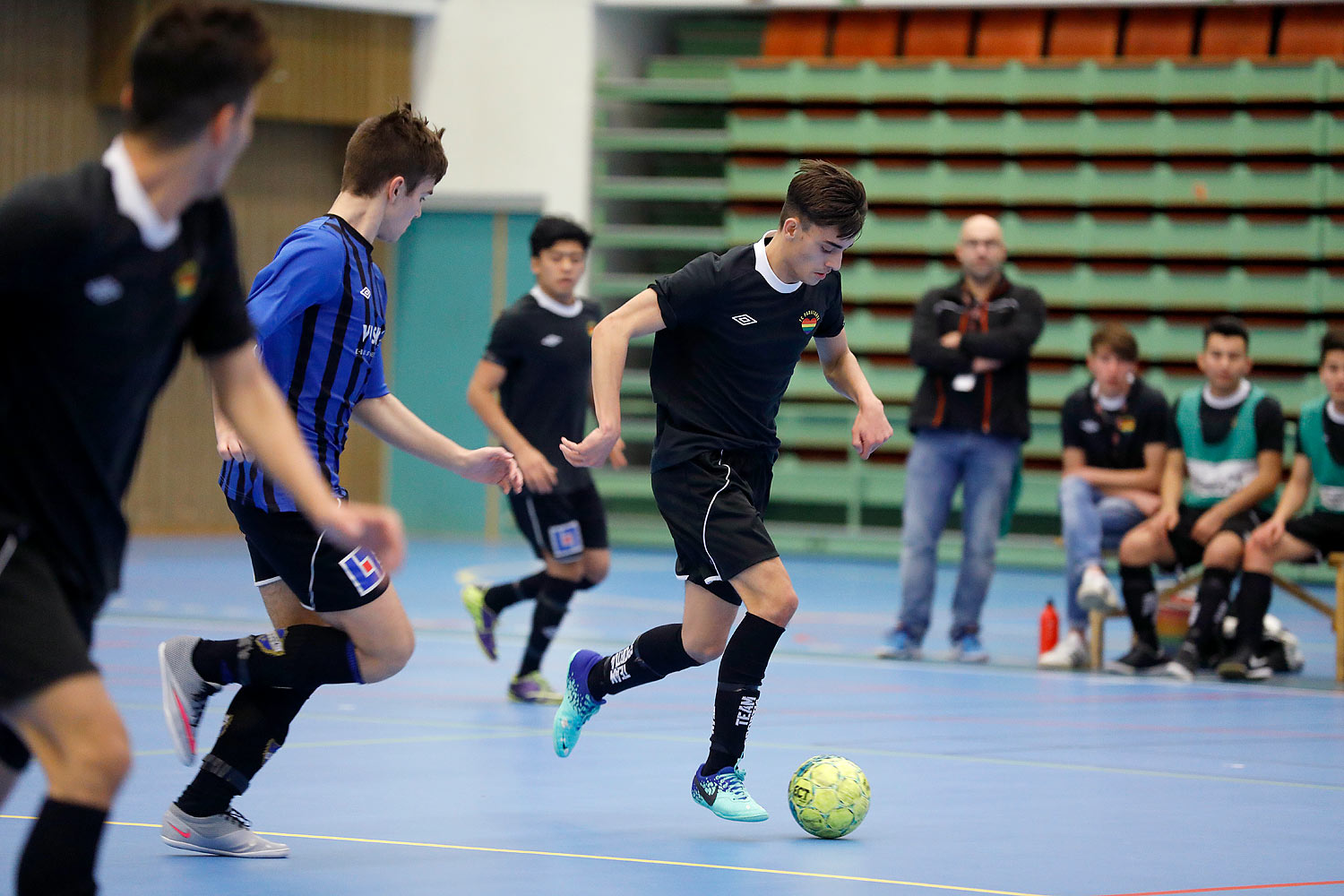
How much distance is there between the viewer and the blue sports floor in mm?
3777

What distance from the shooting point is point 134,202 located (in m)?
2.51

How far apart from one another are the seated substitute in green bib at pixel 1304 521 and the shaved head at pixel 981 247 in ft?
5.22

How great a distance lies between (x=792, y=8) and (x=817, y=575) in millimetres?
5109

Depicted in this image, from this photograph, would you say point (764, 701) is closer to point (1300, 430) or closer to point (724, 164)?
point (1300, 430)

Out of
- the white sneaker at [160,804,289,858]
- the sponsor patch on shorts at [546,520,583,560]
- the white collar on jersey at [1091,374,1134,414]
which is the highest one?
the white collar on jersey at [1091,374,1134,414]

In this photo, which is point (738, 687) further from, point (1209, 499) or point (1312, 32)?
point (1312, 32)

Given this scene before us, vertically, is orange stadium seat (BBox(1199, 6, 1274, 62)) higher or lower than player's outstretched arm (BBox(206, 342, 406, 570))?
higher

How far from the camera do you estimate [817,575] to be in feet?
39.3

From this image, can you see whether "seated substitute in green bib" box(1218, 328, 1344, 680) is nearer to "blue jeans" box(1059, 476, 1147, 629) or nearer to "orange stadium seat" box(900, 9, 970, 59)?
"blue jeans" box(1059, 476, 1147, 629)

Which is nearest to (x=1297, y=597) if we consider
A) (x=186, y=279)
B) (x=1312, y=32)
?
(x=186, y=279)

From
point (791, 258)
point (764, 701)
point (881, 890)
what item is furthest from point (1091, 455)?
point (881, 890)

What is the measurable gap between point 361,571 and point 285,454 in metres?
1.14

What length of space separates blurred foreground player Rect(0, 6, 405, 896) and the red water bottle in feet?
18.2

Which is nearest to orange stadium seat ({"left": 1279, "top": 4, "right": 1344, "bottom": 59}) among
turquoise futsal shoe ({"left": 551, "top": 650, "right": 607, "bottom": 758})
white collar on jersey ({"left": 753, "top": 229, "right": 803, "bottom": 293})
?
white collar on jersey ({"left": 753, "top": 229, "right": 803, "bottom": 293})
